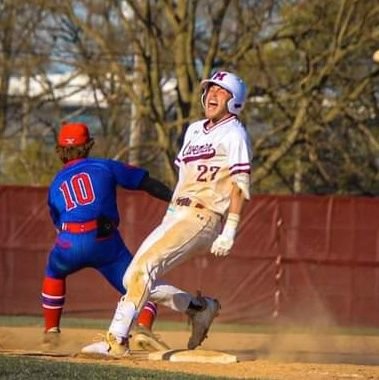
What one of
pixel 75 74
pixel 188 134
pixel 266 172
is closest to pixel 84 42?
pixel 75 74

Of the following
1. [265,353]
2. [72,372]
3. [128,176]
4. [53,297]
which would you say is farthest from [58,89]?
[72,372]

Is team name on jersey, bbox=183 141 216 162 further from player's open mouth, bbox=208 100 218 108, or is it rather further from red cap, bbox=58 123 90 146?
red cap, bbox=58 123 90 146

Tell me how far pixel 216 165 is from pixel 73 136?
1.35 meters

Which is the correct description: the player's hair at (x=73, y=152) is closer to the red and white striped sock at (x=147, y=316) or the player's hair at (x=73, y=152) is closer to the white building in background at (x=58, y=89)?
the red and white striped sock at (x=147, y=316)

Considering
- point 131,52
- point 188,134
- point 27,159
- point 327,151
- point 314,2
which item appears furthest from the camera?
point 27,159

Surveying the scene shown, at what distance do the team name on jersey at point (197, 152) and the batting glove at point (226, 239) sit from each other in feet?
1.56

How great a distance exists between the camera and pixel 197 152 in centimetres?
883

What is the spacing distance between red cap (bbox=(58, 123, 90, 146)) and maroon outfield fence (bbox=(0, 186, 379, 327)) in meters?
9.36

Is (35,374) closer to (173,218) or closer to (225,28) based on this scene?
(173,218)

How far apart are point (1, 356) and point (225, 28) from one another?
21.7m

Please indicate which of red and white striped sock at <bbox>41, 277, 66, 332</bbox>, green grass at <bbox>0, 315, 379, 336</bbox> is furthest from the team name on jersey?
green grass at <bbox>0, 315, 379, 336</bbox>

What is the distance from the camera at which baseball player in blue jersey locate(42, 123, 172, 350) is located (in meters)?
9.33

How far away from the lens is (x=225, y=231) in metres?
8.52

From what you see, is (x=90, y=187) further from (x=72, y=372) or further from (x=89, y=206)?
(x=72, y=372)
